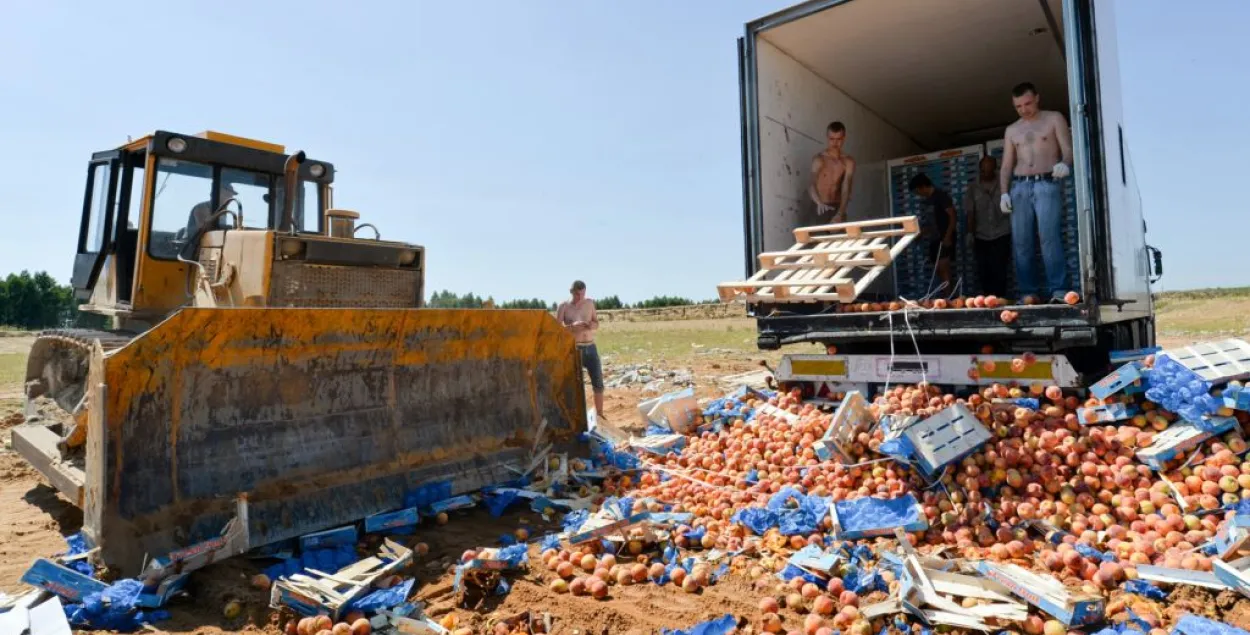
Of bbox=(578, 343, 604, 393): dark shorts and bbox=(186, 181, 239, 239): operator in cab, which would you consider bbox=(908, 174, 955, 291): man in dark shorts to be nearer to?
bbox=(578, 343, 604, 393): dark shorts

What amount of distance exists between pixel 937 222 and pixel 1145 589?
18.0 ft

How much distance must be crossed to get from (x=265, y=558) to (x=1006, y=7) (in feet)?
24.1

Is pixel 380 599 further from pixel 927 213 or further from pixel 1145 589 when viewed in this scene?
pixel 927 213

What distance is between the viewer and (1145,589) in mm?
3512

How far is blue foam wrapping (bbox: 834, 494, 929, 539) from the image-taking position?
14.4 feet

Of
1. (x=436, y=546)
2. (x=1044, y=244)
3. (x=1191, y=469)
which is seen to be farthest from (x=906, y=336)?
(x=436, y=546)

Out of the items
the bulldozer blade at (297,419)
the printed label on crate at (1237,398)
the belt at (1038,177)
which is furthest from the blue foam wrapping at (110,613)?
the belt at (1038,177)

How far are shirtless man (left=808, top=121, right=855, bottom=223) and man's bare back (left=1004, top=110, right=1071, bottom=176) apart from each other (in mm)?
1582

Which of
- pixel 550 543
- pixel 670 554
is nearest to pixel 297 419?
pixel 550 543

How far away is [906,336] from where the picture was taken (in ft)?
19.1

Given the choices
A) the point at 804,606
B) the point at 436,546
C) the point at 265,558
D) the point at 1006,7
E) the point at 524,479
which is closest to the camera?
the point at 804,606

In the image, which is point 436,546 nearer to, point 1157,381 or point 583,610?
point 583,610

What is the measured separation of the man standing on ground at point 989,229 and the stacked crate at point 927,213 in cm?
25

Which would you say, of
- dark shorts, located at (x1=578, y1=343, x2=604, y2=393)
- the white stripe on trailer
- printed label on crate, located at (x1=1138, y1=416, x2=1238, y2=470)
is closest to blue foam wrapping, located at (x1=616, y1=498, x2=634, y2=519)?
the white stripe on trailer
